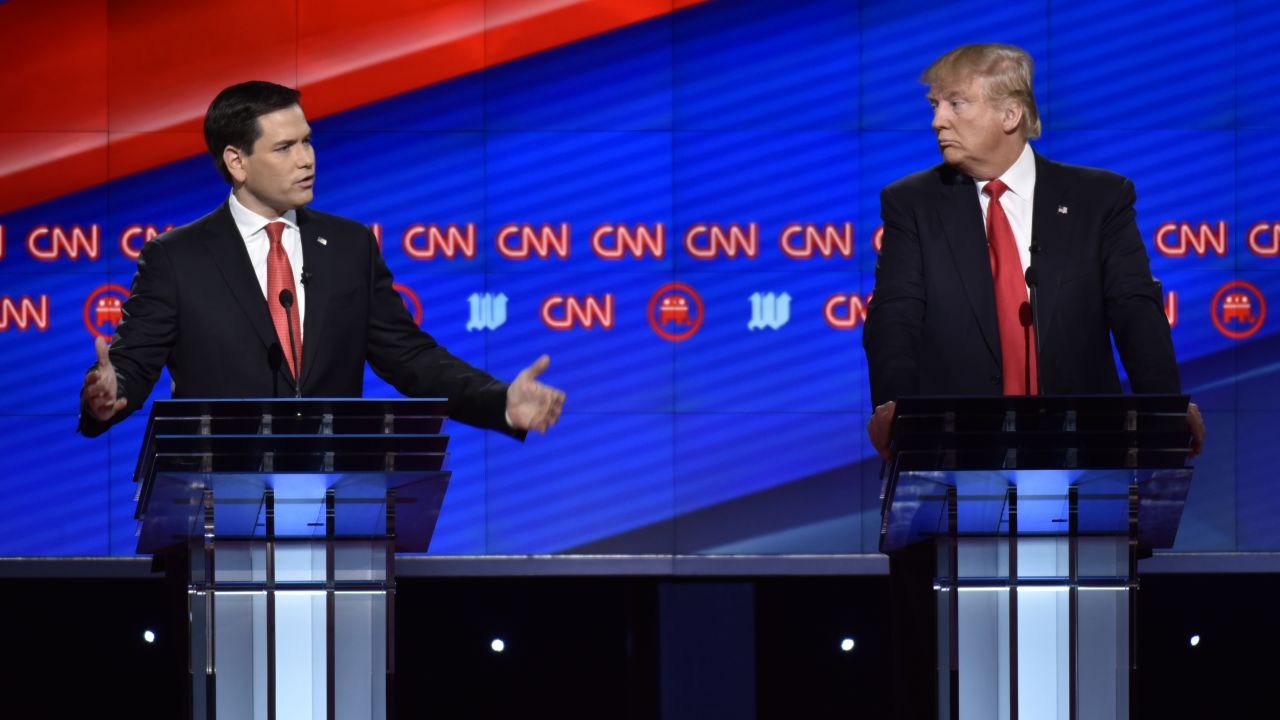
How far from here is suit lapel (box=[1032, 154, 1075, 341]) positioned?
10.2 ft

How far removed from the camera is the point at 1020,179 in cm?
324

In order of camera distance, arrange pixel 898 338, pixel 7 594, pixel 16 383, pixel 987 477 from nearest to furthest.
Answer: pixel 987 477, pixel 898 338, pixel 7 594, pixel 16 383

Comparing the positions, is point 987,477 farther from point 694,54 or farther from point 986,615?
point 694,54

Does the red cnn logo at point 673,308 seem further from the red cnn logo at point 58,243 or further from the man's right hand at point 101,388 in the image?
the man's right hand at point 101,388

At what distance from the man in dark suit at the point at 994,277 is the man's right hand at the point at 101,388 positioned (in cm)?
139

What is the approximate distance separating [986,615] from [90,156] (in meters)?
4.49

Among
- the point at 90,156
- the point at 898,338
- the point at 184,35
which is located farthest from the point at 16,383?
the point at 898,338

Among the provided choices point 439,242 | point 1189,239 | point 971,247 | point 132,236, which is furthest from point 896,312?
point 132,236

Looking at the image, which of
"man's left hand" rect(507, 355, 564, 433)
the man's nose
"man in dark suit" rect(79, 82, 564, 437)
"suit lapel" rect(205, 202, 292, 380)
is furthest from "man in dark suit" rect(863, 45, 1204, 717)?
"suit lapel" rect(205, 202, 292, 380)

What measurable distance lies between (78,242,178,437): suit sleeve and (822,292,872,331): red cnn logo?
3.32 meters

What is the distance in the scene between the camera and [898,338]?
10.3ft

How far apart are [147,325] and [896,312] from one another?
1489mm

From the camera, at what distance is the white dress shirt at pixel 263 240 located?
10.8 ft

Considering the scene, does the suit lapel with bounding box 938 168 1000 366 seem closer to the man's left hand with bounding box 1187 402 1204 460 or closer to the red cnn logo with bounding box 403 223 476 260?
the man's left hand with bounding box 1187 402 1204 460
